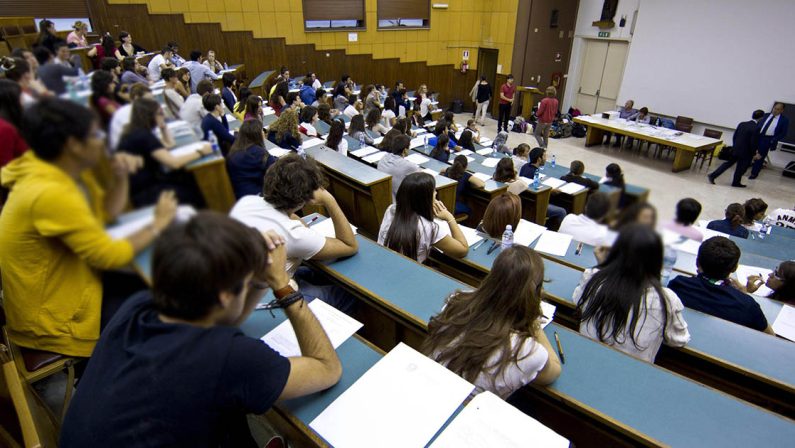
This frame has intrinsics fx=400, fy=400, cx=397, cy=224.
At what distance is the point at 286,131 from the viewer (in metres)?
3.40

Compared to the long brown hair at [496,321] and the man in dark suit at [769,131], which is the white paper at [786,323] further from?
the man in dark suit at [769,131]

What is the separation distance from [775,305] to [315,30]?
34.1ft

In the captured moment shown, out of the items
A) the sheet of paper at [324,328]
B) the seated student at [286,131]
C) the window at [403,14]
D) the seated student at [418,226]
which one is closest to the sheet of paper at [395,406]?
the sheet of paper at [324,328]

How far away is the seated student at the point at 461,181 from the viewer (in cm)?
409

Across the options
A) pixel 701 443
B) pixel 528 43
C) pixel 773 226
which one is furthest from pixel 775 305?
pixel 528 43

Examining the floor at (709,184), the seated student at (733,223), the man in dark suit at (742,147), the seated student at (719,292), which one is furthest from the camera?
the man in dark suit at (742,147)

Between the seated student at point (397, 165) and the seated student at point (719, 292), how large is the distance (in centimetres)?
238

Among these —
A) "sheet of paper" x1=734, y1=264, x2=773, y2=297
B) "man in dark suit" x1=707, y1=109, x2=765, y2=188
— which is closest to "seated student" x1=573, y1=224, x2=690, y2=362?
"sheet of paper" x1=734, y1=264, x2=773, y2=297

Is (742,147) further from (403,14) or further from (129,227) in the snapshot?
(403,14)

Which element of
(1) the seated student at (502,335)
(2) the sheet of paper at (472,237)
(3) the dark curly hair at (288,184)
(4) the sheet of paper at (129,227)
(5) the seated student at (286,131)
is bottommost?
(2) the sheet of paper at (472,237)

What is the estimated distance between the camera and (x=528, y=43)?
11.0 metres

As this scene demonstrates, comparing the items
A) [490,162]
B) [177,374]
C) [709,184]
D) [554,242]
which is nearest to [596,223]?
[177,374]

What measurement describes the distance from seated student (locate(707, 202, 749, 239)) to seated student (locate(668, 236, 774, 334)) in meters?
1.83

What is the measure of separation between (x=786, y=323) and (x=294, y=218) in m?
2.69
